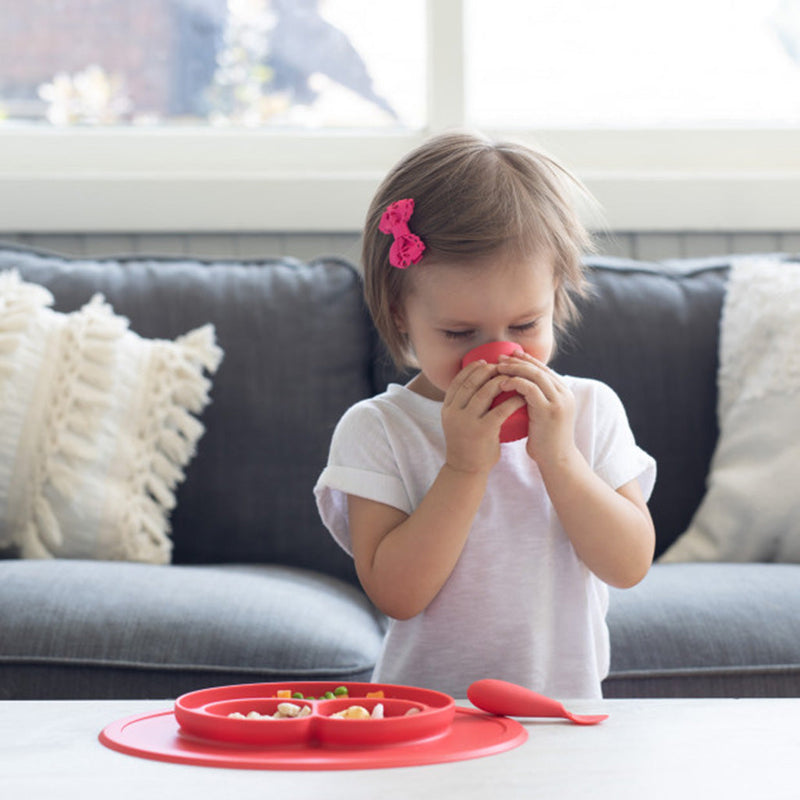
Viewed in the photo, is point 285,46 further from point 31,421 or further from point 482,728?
point 482,728

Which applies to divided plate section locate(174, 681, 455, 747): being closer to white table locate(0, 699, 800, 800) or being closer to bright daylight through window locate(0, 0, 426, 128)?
white table locate(0, 699, 800, 800)

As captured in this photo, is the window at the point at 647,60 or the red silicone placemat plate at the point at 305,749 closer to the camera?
the red silicone placemat plate at the point at 305,749

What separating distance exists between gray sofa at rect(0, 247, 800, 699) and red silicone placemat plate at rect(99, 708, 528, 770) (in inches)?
20.2

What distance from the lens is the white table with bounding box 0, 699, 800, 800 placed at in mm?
558

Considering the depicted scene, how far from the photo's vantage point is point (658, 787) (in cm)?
56

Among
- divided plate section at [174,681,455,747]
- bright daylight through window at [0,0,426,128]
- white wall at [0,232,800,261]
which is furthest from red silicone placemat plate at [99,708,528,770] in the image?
bright daylight through window at [0,0,426,128]

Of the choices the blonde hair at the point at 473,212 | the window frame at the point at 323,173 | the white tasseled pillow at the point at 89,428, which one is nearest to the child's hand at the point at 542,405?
the blonde hair at the point at 473,212

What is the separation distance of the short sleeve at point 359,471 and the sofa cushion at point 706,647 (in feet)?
1.33

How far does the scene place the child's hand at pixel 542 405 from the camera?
37.2 inches

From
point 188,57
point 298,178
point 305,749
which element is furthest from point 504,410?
point 188,57

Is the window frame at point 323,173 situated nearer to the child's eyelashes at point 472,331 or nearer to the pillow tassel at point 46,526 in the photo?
Result: the pillow tassel at point 46,526

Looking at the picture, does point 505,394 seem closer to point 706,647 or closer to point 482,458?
Answer: point 482,458

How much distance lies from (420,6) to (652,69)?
568mm

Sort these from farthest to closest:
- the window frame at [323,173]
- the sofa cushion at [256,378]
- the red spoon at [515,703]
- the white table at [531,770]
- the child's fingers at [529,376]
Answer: the window frame at [323,173], the sofa cushion at [256,378], the child's fingers at [529,376], the red spoon at [515,703], the white table at [531,770]
